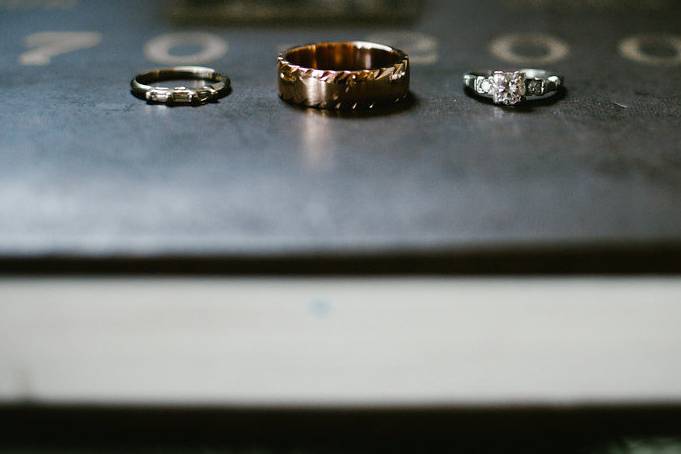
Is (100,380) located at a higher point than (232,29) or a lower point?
lower

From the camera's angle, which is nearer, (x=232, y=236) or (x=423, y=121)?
(x=232, y=236)

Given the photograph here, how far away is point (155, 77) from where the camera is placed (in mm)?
808

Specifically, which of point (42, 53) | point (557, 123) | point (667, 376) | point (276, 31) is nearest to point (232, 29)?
point (276, 31)

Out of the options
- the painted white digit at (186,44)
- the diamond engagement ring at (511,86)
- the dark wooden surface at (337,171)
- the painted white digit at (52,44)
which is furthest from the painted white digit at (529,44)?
the painted white digit at (52,44)

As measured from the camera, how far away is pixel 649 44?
960 mm

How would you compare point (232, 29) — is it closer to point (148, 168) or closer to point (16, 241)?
point (148, 168)

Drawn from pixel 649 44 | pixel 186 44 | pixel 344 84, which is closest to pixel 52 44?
pixel 186 44

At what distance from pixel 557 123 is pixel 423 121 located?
0.44 feet

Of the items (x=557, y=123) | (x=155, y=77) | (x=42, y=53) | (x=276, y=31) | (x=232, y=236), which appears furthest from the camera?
(x=276, y=31)

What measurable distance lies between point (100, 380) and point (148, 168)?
7.0 inches

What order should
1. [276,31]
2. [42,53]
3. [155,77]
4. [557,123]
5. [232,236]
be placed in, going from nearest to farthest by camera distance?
1. [232,236]
2. [557,123]
3. [155,77]
4. [42,53]
5. [276,31]

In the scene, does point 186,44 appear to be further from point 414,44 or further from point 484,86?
point 484,86

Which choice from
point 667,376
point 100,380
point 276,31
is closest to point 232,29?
point 276,31

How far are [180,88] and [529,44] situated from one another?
521 millimetres
